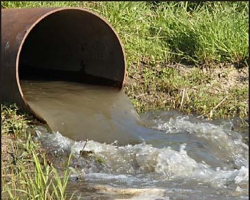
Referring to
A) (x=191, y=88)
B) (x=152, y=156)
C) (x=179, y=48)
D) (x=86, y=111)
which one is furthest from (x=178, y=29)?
(x=152, y=156)

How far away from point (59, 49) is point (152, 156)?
2.58m

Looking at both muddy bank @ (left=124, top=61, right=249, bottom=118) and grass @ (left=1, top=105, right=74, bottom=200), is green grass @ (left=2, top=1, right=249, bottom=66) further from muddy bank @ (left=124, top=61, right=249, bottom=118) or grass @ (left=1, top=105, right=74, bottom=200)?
grass @ (left=1, top=105, right=74, bottom=200)

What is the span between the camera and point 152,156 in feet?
14.5

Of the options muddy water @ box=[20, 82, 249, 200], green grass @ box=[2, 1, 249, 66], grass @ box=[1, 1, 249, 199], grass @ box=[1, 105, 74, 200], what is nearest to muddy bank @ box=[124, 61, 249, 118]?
grass @ box=[1, 1, 249, 199]

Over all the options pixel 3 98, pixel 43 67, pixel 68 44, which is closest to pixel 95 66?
pixel 68 44

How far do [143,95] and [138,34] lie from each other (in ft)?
3.97

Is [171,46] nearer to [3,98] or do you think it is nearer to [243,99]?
[243,99]

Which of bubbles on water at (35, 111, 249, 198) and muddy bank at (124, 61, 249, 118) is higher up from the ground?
muddy bank at (124, 61, 249, 118)

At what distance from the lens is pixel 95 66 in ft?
20.5

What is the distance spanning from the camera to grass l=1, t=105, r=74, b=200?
9.89 feet

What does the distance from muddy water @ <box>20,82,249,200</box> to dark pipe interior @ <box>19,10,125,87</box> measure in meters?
0.44

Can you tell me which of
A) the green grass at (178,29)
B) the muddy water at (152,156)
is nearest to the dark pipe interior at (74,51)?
the muddy water at (152,156)

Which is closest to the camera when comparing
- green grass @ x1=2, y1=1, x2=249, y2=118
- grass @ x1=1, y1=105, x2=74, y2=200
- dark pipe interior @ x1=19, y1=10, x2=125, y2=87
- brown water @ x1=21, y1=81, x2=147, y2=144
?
grass @ x1=1, y1=105, x2=74, y2=200

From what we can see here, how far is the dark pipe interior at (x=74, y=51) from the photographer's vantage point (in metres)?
5.96
